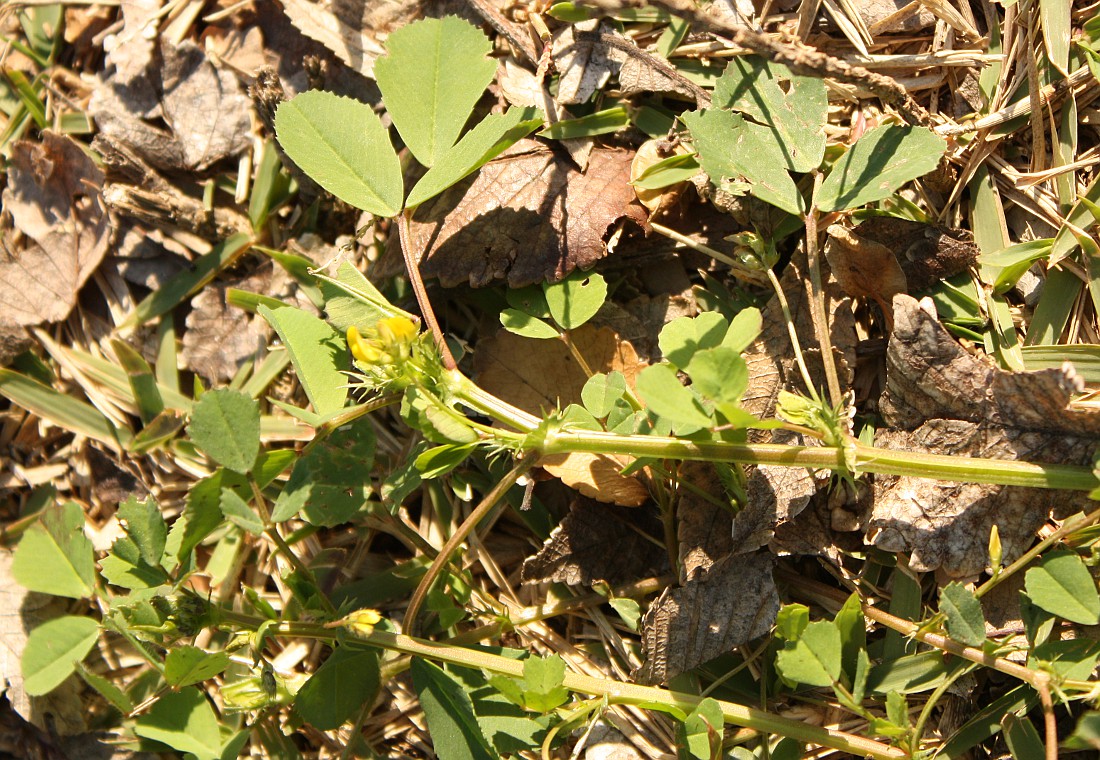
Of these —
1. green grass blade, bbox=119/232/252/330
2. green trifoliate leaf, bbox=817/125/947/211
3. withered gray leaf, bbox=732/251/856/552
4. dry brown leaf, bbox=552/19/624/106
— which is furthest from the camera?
green grass blade, bbox=119/232/252/330

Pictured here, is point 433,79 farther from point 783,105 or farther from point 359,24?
point 783,105

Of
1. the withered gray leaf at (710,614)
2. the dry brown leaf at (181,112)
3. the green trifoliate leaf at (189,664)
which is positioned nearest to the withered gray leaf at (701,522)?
the withered gray leaf at (710,614)

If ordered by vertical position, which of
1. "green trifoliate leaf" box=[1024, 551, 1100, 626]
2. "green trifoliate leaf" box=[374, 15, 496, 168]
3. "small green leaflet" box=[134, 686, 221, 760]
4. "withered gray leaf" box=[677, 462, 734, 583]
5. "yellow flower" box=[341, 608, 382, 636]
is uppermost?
"green trifoliate leaf" box=[374, 15, 496, 168]

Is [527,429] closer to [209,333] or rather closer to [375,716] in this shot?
[375,716]

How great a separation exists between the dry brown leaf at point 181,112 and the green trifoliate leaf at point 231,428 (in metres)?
0.99

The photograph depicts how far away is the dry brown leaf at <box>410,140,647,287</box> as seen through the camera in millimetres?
2234

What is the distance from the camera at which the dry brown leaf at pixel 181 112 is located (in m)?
2.77

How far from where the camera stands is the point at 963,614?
5.97ft

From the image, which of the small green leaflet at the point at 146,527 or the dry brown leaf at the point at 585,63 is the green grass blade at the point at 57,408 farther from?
the dry brown leaf at the point at 585,63

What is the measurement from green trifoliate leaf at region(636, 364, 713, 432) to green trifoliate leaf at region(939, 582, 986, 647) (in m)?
0.63

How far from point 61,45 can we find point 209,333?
1.26 metres

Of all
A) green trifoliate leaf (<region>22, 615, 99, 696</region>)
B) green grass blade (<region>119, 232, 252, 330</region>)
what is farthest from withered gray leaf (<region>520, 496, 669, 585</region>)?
green grass blade (<region>119, 232, 252, 330</region>)

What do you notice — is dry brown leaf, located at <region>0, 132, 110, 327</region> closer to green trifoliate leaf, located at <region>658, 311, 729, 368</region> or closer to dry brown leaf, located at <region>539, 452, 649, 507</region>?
dry brown leaf, located at <region>539, 452, 649, 507</region>

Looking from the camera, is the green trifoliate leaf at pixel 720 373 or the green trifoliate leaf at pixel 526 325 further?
the green trifoliate leaf at pixel 526 325
